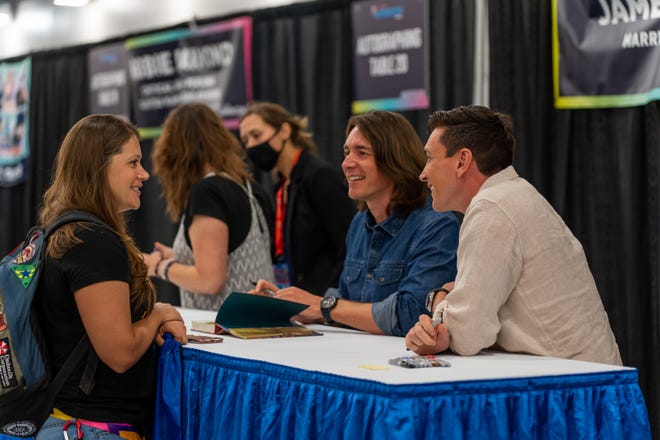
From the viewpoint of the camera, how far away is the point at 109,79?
7.16 m

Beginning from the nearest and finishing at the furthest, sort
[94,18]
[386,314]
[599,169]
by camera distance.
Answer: [386,314] < [599,169] < [94,18]

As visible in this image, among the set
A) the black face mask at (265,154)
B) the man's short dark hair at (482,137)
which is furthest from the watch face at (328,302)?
the black face mask at (265,154)

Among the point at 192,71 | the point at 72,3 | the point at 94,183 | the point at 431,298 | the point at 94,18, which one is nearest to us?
the point at 94,183

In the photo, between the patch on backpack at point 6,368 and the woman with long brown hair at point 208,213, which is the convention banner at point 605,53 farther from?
the patch on backpack at point 6,368

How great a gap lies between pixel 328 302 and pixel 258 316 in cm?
21

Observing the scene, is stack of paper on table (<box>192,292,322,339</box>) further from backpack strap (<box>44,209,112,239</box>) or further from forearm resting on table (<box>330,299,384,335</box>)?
backpack strap (<box>44,209,112,239</box>)

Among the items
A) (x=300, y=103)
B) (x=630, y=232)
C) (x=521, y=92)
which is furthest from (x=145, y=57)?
(x=630, y=232)

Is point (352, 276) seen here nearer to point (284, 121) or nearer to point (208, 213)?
point (208, 213)

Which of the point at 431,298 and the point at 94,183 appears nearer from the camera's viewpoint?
the point at 94,183

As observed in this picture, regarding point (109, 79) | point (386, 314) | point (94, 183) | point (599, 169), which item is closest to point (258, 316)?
point (386, 314)

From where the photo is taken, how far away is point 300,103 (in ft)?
19.2

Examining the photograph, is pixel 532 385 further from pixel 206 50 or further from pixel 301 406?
pixel 206 50

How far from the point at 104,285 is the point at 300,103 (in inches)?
151

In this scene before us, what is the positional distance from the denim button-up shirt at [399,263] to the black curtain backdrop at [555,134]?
1.75 metres
